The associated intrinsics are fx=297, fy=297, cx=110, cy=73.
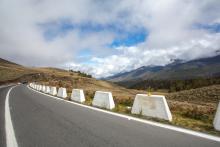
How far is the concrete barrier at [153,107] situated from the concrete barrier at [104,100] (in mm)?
2547

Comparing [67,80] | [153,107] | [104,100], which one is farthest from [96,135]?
[67,80]

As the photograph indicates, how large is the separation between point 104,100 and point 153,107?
4.56m

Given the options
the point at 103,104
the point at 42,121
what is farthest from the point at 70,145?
the point at 103,104

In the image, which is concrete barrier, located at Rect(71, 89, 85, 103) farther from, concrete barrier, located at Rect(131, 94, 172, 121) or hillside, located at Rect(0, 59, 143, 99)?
hillside, located at Rect(0, 59, 143, 99)

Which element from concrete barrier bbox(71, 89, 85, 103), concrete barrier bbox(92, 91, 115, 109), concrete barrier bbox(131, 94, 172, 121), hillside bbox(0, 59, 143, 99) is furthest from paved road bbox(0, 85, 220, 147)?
hillside bbox(0, 59, 143, 99)

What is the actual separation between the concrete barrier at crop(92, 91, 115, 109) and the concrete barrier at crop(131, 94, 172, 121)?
2.55m

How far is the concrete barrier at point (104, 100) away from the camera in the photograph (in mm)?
14359

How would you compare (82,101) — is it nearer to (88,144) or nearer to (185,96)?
(88,144)

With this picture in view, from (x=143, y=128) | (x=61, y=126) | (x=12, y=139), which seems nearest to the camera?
(x=12, y=139)

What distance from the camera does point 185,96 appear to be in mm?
35938

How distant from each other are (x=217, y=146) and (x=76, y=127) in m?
4.20

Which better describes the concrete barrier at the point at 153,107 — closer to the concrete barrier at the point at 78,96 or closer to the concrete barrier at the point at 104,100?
the concrete barrier at the point at 104,100

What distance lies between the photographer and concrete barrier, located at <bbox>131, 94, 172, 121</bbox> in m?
10.1

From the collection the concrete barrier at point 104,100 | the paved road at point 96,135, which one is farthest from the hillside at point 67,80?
the paved road at point 96,135
